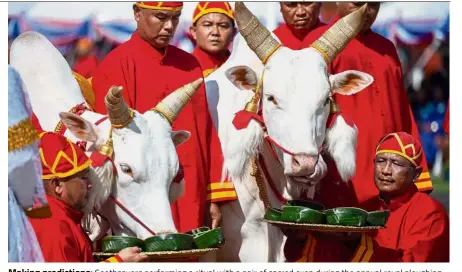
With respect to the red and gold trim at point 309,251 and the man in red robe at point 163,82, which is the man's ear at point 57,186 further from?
the red and gold trim at point 309,251

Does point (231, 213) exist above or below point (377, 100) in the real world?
below

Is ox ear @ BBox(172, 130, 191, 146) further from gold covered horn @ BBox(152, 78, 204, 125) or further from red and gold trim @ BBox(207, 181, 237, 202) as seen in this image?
red and gold trim @ BBox(207, 181, 237, 202)

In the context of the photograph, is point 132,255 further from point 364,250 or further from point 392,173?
point 392,173

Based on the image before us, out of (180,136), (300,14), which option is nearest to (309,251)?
(180,136)

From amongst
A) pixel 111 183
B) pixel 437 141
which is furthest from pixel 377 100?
pixel 111 183

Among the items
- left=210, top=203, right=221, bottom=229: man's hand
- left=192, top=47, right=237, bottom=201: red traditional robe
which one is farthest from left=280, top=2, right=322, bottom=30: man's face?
left=210, top=203, right=221, bottom=229: man's hand

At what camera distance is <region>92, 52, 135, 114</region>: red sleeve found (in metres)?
9.81

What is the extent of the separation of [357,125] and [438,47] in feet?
2.81

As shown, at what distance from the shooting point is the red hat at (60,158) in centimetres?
888

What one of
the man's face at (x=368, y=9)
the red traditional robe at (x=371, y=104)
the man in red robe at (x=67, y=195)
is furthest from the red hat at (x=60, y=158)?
the man's face at (x=368, y=9)

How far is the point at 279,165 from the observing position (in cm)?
965

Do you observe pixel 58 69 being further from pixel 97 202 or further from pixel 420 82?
pixel 420 82

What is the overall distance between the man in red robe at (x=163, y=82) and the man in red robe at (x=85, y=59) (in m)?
0.63

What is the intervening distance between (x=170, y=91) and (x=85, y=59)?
3.35ft
